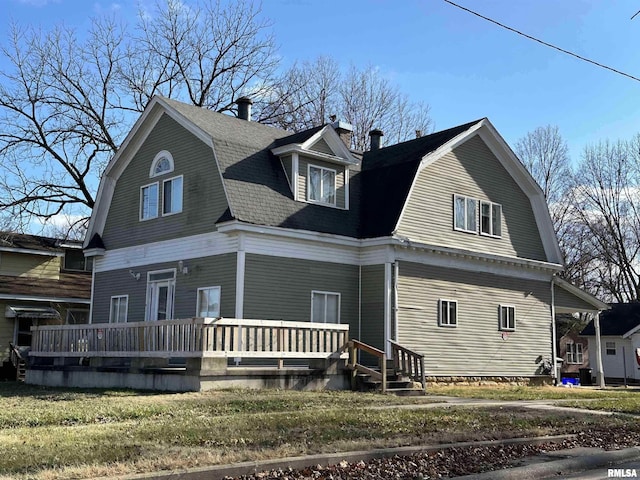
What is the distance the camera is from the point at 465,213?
24359 mm

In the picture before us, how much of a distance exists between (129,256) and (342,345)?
906cm

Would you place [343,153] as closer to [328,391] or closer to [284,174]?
[284,174]

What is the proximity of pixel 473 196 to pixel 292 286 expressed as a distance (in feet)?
25.2

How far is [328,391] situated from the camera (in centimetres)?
1739

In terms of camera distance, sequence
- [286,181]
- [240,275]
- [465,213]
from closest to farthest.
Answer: [240,275] < [286,181] < [465,213]

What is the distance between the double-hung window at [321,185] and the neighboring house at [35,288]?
1369cm

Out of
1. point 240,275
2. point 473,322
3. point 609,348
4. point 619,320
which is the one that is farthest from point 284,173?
point 609,348

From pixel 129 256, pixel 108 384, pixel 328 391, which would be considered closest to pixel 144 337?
pixel 108 384

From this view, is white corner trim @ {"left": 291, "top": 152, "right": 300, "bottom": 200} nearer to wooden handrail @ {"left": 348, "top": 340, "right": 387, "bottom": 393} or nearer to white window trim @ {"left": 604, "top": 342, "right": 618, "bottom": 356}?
wooden handrail @ {"left": 348, "top": 340, "right": 387, "bottom": 393}

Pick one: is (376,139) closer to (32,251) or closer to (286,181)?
(286,181)

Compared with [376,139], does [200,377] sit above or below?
below

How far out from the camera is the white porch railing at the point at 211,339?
53.2ft

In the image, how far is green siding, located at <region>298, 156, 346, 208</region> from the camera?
2191cm

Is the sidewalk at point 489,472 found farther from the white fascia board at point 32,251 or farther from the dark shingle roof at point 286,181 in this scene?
the white fascia board at point 32,251
